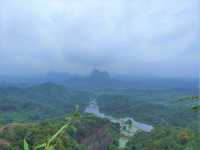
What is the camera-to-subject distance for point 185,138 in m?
14.4

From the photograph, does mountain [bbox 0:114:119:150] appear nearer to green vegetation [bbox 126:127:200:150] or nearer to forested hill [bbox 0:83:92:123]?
green vegetation [bbox 126:127:200:150]

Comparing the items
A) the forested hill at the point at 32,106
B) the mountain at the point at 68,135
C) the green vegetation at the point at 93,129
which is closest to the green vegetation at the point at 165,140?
the green vegetation at the point at 93,129

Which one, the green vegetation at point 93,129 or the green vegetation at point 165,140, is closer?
the green vegetation at point 93,129

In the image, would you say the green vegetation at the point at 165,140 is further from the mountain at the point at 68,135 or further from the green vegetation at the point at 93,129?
the mountain at the point at 68,135

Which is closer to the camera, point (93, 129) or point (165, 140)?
point (165, 140)

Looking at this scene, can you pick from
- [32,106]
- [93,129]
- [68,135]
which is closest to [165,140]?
[68,135]

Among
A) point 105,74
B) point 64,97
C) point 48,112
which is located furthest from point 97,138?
point 105,74

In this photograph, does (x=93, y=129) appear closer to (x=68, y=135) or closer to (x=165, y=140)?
(x=68, y=135)

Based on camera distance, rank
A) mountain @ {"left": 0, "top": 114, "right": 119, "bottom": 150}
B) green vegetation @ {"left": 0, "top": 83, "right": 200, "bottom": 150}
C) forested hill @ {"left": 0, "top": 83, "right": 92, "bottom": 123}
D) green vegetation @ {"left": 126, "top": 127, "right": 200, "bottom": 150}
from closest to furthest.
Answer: green vegetation @ {"left": 0, "top": 83, "right": 200, "bottom": 150}
mountain @ {"left": 0, "top": 114, "right": 119, "bottom": 150}
green vegetation @ {"left": 126, "top": 127, "right": 200, "bottom": 150}
forested hill @ {"left": 0, "top": 83, "right": 92, "bottom": 123}

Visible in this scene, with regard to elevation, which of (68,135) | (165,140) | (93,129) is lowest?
(93,129)

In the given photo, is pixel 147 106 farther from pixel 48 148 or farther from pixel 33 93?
pixel 48 148

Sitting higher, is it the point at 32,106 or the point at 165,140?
the point at 32,106

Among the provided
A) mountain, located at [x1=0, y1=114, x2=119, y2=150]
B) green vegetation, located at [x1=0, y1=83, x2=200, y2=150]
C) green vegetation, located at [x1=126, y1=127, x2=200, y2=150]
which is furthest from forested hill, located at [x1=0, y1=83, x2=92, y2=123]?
green vegetation, located at [x1=126, y1=127, x2=200, y2=150]

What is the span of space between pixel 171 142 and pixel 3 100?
3141 cm
